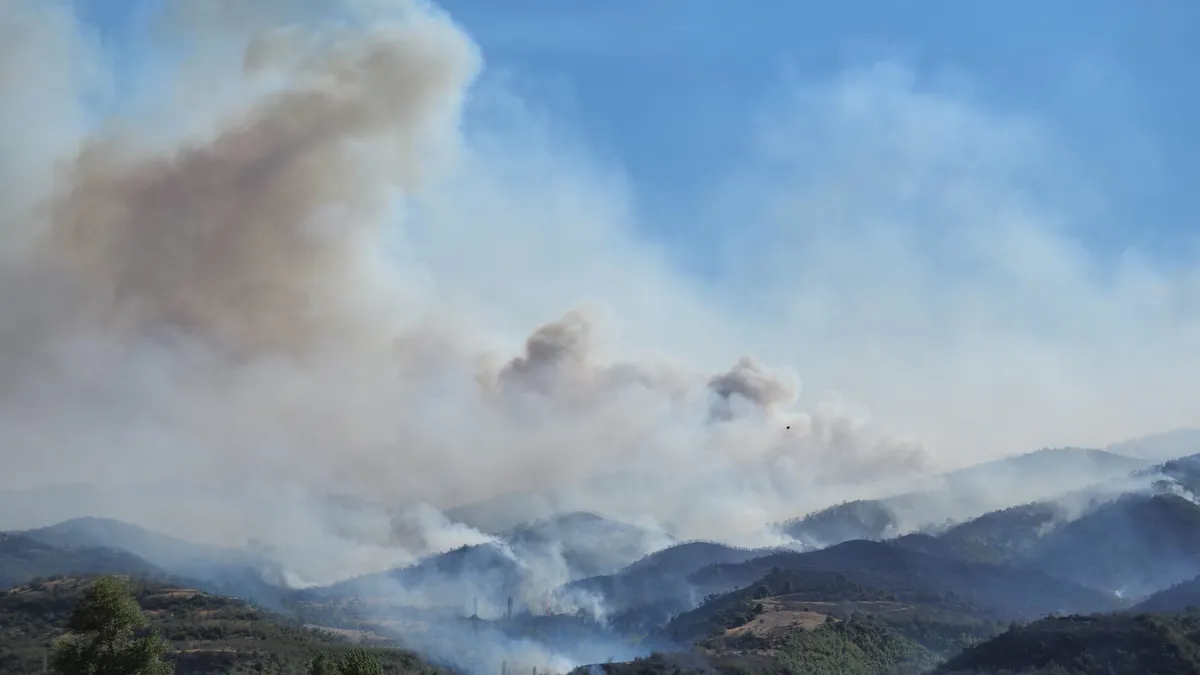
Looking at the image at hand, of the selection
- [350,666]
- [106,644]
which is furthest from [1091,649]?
[106,644]

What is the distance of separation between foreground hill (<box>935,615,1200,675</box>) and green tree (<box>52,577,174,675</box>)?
14113 centimetres

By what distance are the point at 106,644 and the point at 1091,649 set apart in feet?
521

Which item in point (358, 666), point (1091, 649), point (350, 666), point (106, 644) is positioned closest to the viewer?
point (106, 644)

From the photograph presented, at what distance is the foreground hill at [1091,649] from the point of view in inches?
6506

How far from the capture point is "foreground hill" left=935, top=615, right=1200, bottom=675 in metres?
165

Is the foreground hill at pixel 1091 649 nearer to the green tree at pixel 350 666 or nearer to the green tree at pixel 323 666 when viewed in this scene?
the green tree at pixel 350 666

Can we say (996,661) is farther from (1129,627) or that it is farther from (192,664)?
(192,664)

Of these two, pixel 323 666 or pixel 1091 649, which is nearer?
pixel 323 666

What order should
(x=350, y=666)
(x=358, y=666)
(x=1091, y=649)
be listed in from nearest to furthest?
(x=350, y=666) → (x=358, y=666) → (x=1091, y=649)

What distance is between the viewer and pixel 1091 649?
174000 millimetres

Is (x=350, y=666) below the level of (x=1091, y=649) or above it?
above

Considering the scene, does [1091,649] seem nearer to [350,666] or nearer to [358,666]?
[358,666]

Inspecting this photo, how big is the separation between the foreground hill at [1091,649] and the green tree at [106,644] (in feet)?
463

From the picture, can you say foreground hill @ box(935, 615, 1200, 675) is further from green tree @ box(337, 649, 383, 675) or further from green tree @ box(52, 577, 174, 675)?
green tree @ box(52, 577, 174, 675)
